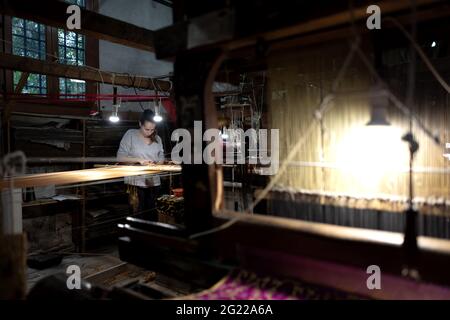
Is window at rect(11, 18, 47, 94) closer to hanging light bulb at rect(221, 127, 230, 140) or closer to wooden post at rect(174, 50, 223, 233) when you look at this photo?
hanging light bulb at rect(221, 127, 230, 140)

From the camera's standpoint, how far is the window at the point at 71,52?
9117 mm

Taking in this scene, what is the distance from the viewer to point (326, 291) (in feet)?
7.43

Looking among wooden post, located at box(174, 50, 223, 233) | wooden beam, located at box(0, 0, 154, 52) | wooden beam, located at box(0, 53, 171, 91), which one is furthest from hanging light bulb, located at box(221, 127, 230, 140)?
wooden post, located at box(174, 50, 223, 233)

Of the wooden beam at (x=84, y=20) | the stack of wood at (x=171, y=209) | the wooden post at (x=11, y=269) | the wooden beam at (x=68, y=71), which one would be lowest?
the stack of wood at (x=171, y=209)

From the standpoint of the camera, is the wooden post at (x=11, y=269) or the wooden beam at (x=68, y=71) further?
the wooden beam at (x=68, y=71)

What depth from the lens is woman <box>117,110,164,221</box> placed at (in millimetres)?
7816

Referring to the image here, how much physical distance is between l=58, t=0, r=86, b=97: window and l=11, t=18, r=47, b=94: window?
1.53ft

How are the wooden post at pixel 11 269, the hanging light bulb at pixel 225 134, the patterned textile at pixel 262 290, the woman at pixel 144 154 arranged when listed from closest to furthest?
the patterned textile at pixel 262 290 → the wooden post at pixel 11 269 → the woman at pixel 144 154 → the hanging light bulb at pixel 225 134

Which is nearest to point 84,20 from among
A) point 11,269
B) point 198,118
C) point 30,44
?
point 198,118

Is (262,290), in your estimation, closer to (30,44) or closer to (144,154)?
(144,154)

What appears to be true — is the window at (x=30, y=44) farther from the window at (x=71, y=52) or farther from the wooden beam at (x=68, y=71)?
the wooden beam at (x=68, y=71)

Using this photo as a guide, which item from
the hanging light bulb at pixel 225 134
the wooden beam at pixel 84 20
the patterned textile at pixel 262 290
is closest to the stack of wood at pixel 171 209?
the hanging light bulb at pixel 225 134

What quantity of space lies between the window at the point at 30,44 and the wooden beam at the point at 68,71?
2.73 meters

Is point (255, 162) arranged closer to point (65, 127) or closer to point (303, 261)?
point (303, 261)
